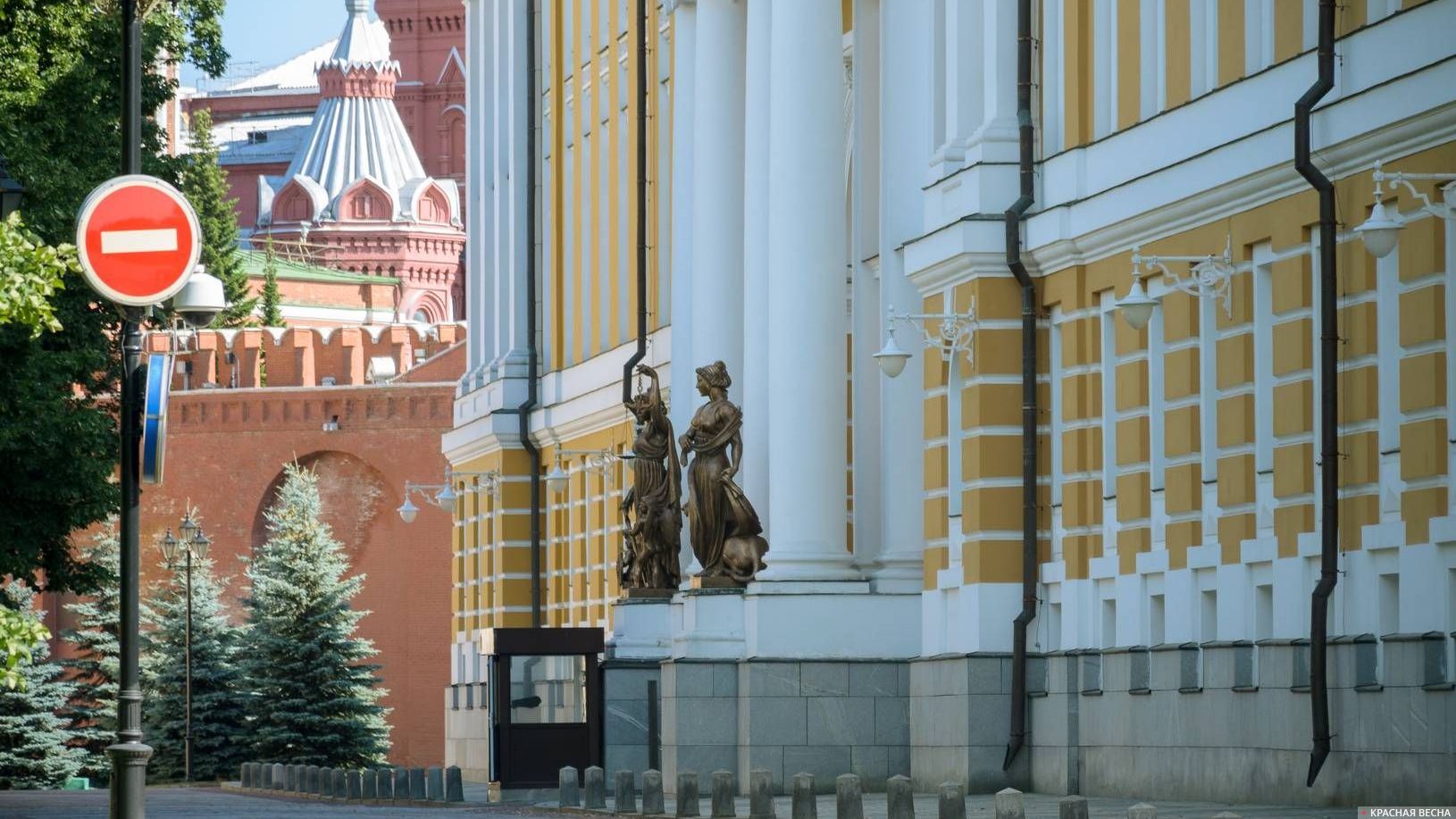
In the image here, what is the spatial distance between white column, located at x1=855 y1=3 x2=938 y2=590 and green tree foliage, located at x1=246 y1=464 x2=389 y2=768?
30040 millimetres

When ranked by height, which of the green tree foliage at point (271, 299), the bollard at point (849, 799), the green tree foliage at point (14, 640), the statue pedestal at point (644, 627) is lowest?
the bollard at point (849, 799)

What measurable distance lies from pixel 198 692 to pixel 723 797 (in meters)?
40.3

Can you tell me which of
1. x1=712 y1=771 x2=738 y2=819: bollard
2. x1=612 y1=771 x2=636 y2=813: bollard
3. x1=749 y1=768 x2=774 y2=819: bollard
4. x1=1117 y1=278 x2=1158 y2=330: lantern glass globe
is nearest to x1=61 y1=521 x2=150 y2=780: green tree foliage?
x1=612 y1=771 x2=636 y2=813: bollard

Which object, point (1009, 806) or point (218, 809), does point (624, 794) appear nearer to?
point (218, 809)

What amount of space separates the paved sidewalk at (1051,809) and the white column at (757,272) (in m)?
4.66

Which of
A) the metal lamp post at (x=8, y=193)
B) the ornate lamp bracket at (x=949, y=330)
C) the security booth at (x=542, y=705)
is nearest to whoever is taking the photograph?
the metal lamp post at (x=8, y=193)

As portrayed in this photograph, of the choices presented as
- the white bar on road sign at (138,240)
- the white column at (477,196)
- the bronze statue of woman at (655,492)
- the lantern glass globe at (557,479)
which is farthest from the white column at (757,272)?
the white column at (477,196)

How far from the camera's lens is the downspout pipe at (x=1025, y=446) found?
2806 centimetres

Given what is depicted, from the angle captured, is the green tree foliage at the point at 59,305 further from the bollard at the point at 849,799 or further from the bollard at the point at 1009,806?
the bollard at the point at 1009,806

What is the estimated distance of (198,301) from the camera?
17656 mm

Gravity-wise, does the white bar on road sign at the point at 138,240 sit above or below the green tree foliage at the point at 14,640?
above

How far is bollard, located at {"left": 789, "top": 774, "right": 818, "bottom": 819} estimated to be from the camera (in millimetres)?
23375

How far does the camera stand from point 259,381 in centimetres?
9594

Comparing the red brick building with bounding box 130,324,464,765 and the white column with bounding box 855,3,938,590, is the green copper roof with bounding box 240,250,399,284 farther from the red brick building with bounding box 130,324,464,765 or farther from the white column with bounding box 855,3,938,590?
the white column with bounding box 855,3,938,590
